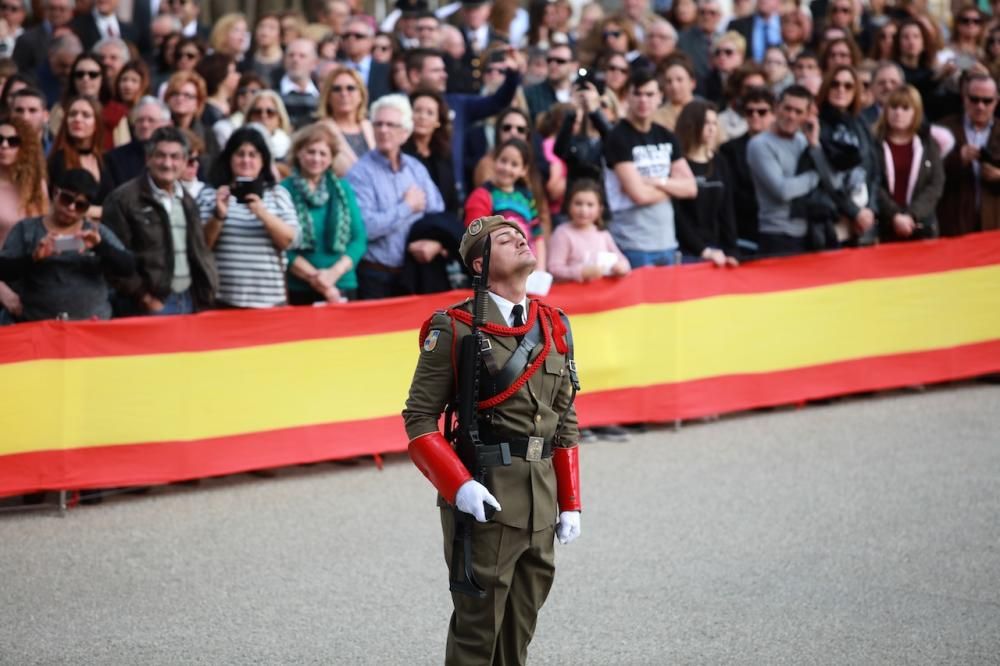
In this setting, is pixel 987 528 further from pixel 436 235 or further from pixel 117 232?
pixel 117 232

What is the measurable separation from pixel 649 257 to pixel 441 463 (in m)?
6.92

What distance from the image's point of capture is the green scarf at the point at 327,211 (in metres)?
11.1

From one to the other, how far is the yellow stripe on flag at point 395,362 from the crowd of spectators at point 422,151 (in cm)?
54

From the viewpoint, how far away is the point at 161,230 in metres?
10.5

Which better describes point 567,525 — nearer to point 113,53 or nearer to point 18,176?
point 18,176

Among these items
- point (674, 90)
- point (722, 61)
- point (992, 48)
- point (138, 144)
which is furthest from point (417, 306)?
point (992, 48)

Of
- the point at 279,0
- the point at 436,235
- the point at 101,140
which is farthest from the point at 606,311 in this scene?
the point at 279,0

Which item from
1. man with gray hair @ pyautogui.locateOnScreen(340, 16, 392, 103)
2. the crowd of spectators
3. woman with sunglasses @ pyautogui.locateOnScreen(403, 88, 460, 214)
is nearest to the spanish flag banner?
the crowd of spectators

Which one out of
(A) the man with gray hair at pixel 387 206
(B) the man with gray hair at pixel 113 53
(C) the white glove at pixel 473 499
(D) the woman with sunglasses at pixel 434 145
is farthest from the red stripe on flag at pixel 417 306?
(C) the white glove at pixel 473 499

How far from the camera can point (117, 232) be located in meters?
10.3

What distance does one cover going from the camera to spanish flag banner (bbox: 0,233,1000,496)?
383 inches

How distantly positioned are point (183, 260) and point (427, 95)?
279 centimetres

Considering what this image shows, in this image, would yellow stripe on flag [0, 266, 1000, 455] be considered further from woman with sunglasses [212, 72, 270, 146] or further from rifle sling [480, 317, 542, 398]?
rifle sling [480, 317, 542, 398]

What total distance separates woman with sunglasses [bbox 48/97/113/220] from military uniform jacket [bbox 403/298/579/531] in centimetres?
616
